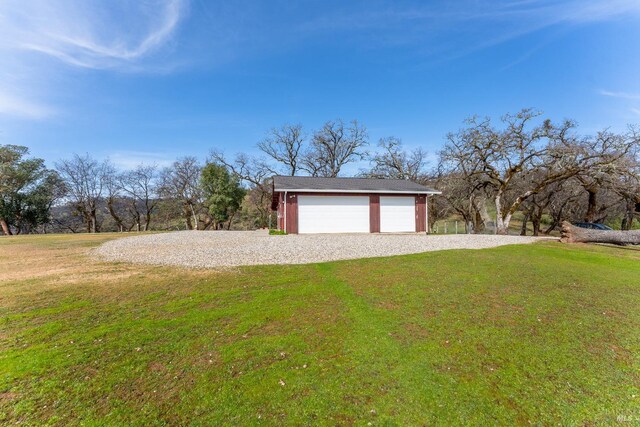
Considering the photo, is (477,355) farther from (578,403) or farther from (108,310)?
(108,310)

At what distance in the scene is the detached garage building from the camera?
16.8 m

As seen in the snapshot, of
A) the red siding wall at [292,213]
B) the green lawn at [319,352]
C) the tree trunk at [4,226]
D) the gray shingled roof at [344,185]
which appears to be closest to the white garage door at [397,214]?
the gray shingled roof at [344,185]

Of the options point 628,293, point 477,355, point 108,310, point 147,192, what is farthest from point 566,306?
point 147,192

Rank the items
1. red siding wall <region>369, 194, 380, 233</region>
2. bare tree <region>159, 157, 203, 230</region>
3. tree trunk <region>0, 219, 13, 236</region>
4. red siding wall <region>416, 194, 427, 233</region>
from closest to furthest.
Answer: red siding wall <region>369, 194, 380, 233</region> → red siding wall <region>416, 194, 427, 233</region> → tree trunk <region>0, 219, 13, 236</region> → bare tree <region>159, 157, 203, 230</region>

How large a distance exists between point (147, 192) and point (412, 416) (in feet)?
120

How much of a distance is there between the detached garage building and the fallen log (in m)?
7.21

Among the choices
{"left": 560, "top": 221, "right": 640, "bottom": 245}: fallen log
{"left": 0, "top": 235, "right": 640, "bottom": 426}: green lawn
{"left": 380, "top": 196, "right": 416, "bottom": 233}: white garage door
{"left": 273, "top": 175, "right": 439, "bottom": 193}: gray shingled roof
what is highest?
{"left": 273, "top": 175, "right": 439, "bottom": 193}: gray shingled roof

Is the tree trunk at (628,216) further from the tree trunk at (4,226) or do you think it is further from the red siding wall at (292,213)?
the tree trunk at (4,226)

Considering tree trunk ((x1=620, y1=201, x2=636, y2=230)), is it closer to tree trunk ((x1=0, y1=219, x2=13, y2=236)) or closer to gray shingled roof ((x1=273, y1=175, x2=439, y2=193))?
gray shingled roof ((x1=273, y1=175, x2=439, y2=193))

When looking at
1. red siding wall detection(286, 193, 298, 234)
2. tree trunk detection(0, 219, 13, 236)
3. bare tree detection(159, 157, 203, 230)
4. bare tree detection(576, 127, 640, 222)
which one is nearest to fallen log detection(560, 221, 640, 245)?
bare tree detection(576, 127, 640, 222)

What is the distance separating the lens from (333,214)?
56.5 ft

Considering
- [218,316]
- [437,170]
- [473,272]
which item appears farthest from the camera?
[437,170]

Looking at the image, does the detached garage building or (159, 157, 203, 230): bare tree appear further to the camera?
(159, 157, 203, 230): bare tree

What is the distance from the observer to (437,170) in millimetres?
29141
